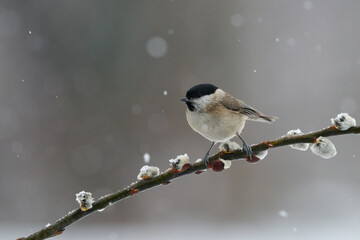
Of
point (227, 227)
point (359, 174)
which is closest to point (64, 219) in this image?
point (227, 227)

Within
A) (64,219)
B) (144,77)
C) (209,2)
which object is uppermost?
(209,2)

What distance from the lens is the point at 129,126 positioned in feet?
21.3

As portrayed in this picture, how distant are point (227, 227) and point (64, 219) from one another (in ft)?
17.6

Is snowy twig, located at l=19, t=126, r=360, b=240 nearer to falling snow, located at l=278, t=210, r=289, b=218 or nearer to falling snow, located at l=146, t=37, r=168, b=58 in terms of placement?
falling snow, located at l=278, t=210, r=289, b=218

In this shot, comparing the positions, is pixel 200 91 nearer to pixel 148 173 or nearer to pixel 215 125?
pixel 215 125

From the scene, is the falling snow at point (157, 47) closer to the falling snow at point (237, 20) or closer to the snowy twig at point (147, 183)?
the falling snow at point (237, 20)

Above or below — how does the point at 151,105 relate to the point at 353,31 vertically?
below

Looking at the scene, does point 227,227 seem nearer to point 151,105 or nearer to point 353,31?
point 151,105

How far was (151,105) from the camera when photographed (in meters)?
6.50

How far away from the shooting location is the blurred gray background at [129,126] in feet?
20.3

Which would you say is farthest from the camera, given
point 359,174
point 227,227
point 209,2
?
point 359,174

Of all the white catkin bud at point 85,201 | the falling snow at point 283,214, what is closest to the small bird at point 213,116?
the white catkin bud at point 85,201

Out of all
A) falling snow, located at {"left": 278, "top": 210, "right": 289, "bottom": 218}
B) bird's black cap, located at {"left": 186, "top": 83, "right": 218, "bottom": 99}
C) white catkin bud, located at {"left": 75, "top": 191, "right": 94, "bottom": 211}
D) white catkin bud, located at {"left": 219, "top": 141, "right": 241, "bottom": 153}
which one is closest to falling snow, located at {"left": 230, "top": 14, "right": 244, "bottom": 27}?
falling snow, located at {"left": 278, "top": 210, "right": 289, "bottom": 218}

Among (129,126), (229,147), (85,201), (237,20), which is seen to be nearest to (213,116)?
(229,147)
